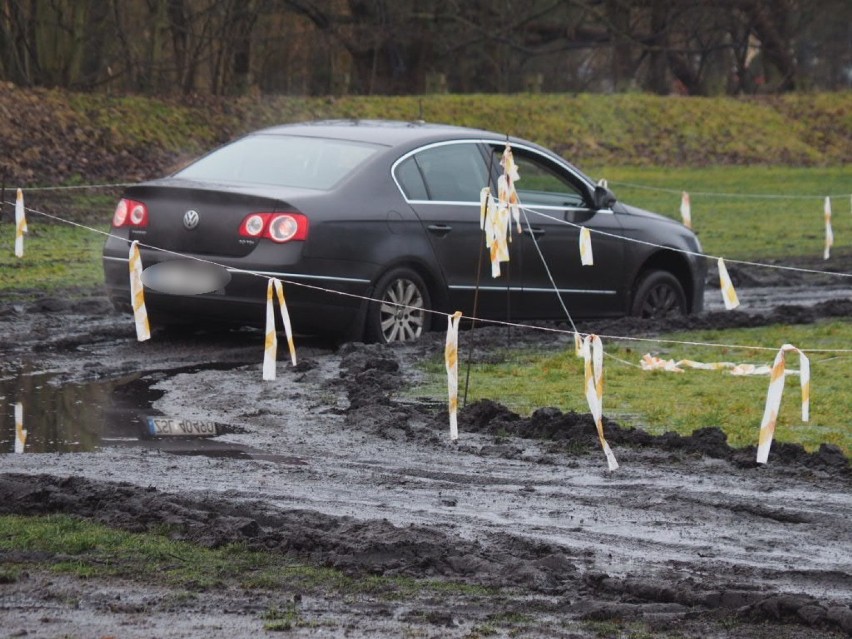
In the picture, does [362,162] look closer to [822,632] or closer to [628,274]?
[628,274]

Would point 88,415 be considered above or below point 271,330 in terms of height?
below

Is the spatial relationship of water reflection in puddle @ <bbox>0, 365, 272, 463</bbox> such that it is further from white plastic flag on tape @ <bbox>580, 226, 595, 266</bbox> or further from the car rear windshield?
white plastic flag on tape @ <bbox>580, 226, 595, 266</bbox>

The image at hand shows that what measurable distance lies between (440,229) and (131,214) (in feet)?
6.94

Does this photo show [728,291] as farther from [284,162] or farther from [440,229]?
[284,162]

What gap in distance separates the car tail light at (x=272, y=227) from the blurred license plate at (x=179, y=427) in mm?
2244

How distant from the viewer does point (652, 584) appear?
219 inches

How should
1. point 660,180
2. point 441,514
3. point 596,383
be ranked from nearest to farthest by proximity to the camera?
point 441,514 → point 596,383 → point 660,180

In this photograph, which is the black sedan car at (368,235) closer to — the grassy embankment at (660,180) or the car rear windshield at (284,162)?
the car rear windshield at (284,162)

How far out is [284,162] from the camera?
1166cm

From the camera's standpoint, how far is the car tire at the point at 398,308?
11.5 meters

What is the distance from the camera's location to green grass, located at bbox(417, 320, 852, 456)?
9055mm

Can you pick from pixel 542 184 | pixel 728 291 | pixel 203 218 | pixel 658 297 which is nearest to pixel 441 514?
pixel 728 291

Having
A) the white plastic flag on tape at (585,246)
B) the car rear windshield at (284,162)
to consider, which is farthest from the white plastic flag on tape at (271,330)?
the white plastic flag on tape at (585,246)

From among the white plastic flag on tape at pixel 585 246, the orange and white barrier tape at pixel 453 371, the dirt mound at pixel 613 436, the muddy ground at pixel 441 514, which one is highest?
the white plastic flag on tape at pixel 585 246
